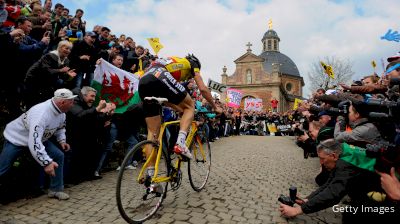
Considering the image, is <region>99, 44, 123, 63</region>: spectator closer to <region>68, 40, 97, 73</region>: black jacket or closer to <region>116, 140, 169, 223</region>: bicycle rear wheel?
<region>68, 40, 97, 73</region>: black jacket

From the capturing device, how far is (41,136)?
4273mm

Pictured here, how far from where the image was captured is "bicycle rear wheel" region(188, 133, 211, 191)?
5227 mm

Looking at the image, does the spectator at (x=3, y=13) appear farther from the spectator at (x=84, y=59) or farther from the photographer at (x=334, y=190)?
the photographer at (x=334, y=190)

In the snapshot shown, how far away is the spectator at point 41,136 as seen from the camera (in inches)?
162

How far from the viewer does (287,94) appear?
73.3 m

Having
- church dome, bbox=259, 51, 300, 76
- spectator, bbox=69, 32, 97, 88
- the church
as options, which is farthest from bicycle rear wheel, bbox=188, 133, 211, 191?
church dome, bbox=259, 51, 300, 76

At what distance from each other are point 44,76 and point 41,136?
1914 mm

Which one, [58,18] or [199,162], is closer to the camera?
[199,162]

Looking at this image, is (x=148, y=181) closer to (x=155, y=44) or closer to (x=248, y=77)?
(x=155, y=44)

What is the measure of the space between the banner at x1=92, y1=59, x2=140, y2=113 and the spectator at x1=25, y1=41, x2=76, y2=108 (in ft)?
5.98

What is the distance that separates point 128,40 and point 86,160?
5.78 meters

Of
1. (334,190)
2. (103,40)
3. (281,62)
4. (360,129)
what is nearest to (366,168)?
(334,190)

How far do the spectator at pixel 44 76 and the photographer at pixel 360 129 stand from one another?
5.23 metres

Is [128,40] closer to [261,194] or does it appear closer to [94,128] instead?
[94,128]
